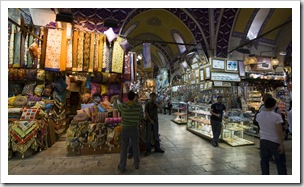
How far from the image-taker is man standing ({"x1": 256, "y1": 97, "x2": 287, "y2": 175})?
202 cm

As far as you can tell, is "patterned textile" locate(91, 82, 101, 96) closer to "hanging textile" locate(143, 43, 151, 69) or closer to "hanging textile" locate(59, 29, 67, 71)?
"hanging textile" locate(59, 29, 67, 71)

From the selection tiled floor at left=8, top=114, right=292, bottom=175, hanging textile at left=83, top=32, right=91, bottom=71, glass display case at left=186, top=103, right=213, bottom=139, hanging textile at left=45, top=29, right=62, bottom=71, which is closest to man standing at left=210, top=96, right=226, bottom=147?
tiled floor at left=8, top=114, right=292, bottom=175

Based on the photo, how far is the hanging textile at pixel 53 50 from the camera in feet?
12.6

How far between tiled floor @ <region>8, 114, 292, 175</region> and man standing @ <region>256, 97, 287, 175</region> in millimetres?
792

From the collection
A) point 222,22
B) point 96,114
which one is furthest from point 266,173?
point 222,22

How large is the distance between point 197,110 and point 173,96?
21.6 feet

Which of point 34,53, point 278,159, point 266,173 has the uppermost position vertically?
point 34,53

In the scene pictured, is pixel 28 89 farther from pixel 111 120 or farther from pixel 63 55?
pixel 111 120

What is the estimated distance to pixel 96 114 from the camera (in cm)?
381

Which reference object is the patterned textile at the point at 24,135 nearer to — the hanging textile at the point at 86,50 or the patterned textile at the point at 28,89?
the patterned textile at the point at 28,89

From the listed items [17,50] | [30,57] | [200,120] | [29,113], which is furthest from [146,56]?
[29,113]

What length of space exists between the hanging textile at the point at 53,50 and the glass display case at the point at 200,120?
4908 mm

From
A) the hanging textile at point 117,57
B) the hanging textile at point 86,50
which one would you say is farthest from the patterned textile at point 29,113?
the hanging textile at point 117,57

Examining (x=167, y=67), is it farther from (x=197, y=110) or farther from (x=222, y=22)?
(x=197, y=110)
